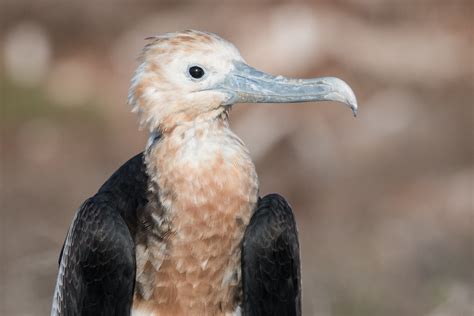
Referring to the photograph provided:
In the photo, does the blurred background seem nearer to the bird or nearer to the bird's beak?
the bird

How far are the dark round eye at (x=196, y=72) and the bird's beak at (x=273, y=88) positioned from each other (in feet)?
0.28

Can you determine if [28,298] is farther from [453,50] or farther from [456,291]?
[453,50]

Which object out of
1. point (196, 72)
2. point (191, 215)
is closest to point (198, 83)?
point (196, 72)

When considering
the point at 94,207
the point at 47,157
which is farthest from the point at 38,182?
the point at 94,207

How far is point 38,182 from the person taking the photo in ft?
39.5

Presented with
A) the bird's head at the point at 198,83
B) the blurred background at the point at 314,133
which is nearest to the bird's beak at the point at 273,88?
the bird's head at the point at 198,83

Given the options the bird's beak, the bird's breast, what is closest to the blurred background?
the bird's breast

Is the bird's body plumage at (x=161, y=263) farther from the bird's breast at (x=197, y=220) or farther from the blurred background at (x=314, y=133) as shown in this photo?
the blurred background at (x=314, y=133)

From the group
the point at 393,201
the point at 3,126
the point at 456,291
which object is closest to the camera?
the point at 456,291

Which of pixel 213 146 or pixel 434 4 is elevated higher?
pixel 434 4

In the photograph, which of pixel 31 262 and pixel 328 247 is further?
pixel 328 247

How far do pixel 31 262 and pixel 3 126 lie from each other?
424cm

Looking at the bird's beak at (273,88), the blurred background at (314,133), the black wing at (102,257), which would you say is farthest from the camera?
the blurred background at (314,133)

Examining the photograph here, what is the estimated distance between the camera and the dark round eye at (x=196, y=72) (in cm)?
570
